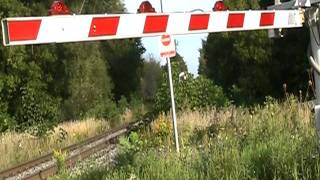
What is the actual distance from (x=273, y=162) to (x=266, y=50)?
37165mm

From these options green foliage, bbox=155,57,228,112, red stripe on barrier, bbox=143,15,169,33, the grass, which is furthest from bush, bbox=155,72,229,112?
red stripe on barrier, bbox=143,15,169,33

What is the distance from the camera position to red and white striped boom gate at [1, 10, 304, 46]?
511 cm

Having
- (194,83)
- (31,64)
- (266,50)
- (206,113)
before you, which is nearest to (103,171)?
(206,113)

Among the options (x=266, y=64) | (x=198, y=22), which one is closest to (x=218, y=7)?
(x=198, y=22)

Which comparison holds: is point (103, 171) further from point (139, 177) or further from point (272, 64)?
point (272, 64)

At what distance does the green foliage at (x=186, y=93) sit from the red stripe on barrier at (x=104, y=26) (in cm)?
1532

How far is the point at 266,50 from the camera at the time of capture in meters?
42.4

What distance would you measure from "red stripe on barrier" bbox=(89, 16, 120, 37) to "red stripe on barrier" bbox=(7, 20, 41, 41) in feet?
1.78

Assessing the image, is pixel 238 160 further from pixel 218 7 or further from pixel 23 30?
pixel 23 30

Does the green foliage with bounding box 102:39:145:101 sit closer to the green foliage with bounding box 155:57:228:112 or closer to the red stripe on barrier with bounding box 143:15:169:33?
the green foliage with bounding box 155:57:228:112

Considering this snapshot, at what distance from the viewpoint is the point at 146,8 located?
20.0 feet

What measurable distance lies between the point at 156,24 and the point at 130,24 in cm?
30

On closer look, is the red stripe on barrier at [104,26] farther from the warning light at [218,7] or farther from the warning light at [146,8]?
the warning light at [218,7]

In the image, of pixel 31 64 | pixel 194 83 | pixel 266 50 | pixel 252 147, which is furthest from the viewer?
pixel 266 50
